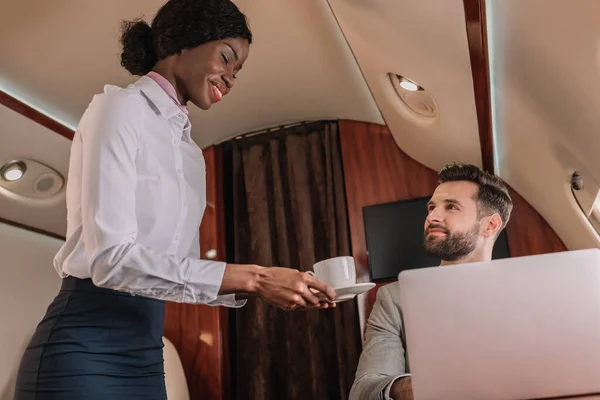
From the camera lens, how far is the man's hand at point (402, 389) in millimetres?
1104

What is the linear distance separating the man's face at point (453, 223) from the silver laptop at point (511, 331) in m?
1.06

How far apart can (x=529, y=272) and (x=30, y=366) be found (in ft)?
2.47

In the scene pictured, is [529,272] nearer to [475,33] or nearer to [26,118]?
[475,33]

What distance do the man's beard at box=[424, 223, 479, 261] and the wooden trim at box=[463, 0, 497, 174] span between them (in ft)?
1.15

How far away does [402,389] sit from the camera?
3.72 feet

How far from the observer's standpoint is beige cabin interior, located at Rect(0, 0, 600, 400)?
1.50m

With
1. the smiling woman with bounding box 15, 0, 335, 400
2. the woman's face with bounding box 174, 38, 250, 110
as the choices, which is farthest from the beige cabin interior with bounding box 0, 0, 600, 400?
the smiling woman with bounding box 15, 0, 335, 400

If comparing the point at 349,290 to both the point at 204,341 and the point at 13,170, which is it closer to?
the point at 204,341

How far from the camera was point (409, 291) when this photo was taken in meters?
0.87

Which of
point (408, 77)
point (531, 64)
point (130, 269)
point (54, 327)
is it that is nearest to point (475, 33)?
point (531, 64)

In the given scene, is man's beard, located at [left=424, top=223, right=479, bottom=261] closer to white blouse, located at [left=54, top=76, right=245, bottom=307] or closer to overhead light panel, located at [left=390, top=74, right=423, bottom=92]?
overhead light panel, located at [left=390, top=74, right=423, bottom=92]

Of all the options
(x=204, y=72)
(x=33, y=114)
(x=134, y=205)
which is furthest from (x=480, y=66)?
(x=33, y=114)

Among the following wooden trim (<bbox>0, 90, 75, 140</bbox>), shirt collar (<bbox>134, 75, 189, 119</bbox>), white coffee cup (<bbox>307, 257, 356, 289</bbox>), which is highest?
wooden trim (<bbox>0, 90, 75, 140</bbox>)

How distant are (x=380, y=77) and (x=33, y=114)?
4.29ft
